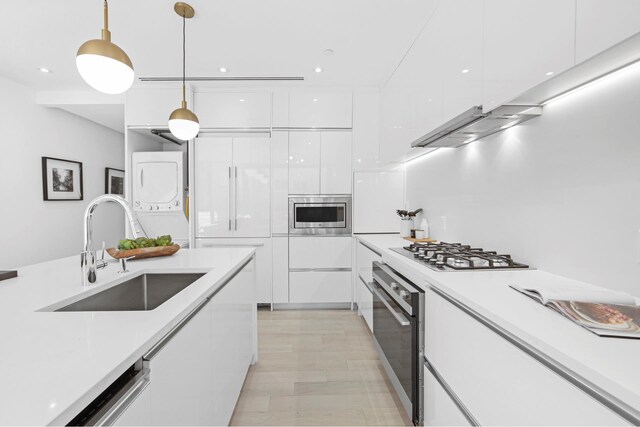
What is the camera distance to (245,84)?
3.33 metres

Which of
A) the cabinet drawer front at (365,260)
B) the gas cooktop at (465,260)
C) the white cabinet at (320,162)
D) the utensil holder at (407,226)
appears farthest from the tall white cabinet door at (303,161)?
the gas cooktop at (465,260)

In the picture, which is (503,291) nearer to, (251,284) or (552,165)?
(552,165)

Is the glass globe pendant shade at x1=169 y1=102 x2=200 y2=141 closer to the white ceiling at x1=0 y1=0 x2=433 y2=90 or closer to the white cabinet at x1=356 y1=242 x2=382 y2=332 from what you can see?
the white ceiling at x1=0 y1=0 x2=433 y2=90

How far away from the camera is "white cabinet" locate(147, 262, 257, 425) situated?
0.83m

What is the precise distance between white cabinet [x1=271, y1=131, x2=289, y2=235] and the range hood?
1.76 m

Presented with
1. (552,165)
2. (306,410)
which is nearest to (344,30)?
(552,165)

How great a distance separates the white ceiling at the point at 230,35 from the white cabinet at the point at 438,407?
94.0 inches

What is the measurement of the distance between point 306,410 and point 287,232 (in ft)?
6.46

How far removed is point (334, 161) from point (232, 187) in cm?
126

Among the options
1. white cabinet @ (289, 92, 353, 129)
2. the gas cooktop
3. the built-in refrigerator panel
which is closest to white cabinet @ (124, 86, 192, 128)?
white cabinet @ (289, 92, 353, 129)

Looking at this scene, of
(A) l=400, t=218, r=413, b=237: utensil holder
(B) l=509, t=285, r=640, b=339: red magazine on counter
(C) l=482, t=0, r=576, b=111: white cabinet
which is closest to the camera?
(B) l=509, t=285, r=640, b=339: red magazine on counter

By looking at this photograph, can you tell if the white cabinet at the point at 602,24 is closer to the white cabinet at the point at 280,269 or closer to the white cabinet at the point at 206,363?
the white cabinet at the point at 206,363

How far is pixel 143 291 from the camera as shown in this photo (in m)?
1.54

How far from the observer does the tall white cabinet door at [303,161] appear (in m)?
3.43
